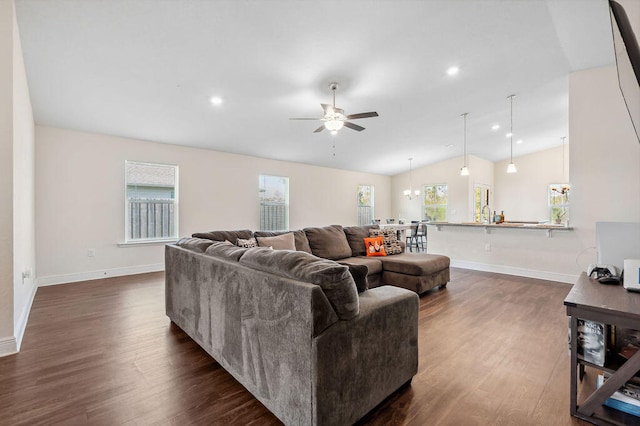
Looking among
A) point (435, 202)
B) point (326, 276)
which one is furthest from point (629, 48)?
point (435, 202)

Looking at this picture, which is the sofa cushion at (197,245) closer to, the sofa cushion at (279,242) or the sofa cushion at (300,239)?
the sofa cushion at (279,242)

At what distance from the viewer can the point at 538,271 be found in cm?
481

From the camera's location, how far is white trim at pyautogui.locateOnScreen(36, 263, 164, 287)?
4312 mm

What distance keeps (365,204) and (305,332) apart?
335 inches

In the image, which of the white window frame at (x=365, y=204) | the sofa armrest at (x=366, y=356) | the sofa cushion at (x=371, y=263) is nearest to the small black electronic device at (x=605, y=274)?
the sofa armrest at (x=366, y=356)

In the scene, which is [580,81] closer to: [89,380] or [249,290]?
[249,290]

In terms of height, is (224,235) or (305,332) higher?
(224,235)

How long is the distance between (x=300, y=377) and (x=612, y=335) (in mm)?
1789

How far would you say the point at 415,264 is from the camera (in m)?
3.73

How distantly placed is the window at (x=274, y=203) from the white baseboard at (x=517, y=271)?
4084 mm

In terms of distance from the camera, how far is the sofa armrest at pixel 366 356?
131cm

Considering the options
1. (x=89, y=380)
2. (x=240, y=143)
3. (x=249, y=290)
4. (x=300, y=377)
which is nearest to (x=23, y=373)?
(x=89, y=380)

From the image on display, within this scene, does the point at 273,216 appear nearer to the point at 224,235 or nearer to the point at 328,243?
the point at 328,243

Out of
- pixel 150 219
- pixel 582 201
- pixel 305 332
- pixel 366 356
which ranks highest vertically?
pixel 582 201
